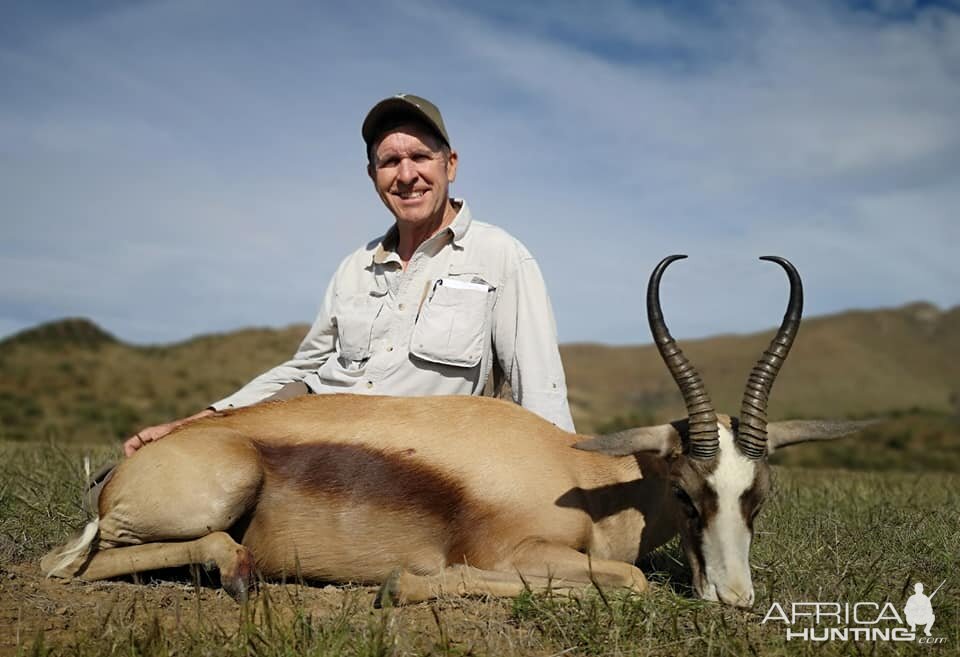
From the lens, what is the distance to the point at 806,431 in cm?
529

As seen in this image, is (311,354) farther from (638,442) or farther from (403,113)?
(638,442)

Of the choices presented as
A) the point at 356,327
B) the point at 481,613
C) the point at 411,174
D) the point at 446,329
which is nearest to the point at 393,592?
the point at 481,613

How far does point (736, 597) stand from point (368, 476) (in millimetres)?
2067

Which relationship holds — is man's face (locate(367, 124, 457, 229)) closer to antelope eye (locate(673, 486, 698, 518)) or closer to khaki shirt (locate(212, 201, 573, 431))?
khaki shirt (locate(212, 201, 573, 431))

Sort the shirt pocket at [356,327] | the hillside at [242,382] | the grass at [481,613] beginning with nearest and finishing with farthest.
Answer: the grass at [481,613] → the shirt pocket at [356,327] → the hillside at [242,382]

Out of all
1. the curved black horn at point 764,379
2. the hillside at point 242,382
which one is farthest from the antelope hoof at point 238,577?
the hillside at point 242,382

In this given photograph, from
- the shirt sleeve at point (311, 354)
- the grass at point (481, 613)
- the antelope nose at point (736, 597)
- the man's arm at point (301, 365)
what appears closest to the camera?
the grass at point (481, 613)

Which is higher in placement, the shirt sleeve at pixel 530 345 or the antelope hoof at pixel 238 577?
the shirt sleeve at pixel 530 345

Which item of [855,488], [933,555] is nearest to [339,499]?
[933,555]

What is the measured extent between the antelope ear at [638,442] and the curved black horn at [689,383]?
0.25 metres

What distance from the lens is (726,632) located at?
3955mm

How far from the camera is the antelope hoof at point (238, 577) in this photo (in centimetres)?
455

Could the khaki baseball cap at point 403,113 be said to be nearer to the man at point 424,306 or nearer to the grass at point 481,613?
the man at point 424,306

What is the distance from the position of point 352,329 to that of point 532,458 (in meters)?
2.13
